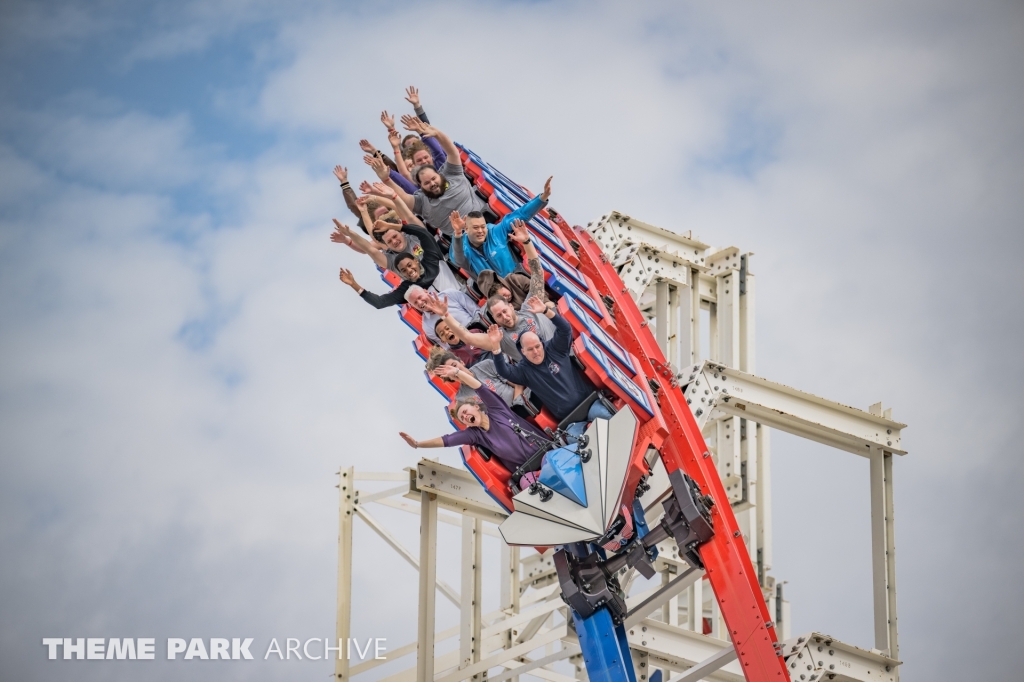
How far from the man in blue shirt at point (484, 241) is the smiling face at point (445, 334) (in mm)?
477

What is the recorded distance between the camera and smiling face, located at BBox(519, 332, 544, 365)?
28.1 feet

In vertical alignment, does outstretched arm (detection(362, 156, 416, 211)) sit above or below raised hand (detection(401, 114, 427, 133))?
below

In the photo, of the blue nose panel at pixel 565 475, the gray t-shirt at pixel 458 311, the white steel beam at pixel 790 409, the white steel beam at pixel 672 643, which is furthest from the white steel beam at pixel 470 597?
the blue nose panel at pixel 565 475

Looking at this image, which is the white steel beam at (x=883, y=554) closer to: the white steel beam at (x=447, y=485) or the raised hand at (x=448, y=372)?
the white steel beam at (x=447, y=485)

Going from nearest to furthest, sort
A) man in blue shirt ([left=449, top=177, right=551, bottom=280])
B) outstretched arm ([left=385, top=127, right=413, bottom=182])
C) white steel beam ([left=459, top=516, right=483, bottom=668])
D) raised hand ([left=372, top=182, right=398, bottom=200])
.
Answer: man in blue shirt ([left=449, top=177, right=551, bottom=280])
raised hand ([left=372, top=182, right=398, bottom=200])
outstretched arm ([left=385, top=127, right=413, bottom=182])
white steel beam ([left=459, top=516, right=483, bottom=668])

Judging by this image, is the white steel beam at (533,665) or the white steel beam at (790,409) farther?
the white steel beam at (533,665)

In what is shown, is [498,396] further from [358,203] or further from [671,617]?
→ [671,617]

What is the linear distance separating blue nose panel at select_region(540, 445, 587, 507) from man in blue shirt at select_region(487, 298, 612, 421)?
312 millimetres

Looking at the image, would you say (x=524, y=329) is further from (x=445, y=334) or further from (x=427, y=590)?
(x=427, y=590)

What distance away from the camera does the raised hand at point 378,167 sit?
33.0ft

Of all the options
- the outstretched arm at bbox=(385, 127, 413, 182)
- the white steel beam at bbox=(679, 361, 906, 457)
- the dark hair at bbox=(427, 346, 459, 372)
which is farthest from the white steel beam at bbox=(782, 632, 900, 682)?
the outstretched arm at bbox=(385, 127, 413, 182)

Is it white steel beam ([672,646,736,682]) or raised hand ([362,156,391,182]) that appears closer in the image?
white steel beam ([672,646,736,682])

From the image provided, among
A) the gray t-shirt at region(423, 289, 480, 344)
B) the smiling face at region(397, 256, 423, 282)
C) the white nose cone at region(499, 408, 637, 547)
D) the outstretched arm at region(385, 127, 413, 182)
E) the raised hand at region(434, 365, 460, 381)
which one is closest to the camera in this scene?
the white nose cone at region(499, 408, 637, 547)

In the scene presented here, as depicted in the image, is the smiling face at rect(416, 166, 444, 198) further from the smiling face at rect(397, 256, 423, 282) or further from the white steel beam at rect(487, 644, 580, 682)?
the white steel beam at rect(487, 644, 580, 682)
